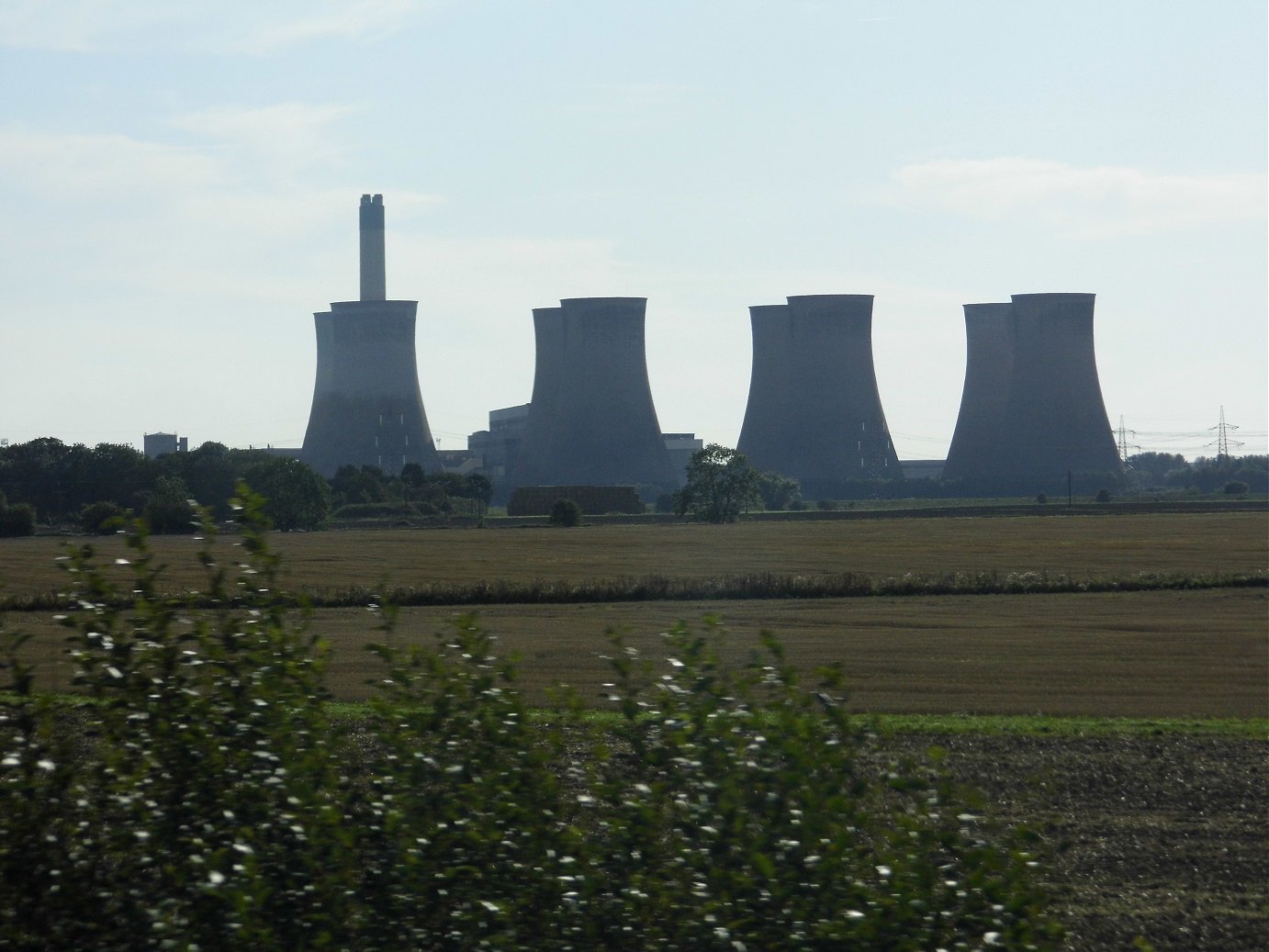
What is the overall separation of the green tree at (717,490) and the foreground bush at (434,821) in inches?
1489

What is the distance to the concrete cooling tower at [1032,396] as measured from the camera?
46.9m

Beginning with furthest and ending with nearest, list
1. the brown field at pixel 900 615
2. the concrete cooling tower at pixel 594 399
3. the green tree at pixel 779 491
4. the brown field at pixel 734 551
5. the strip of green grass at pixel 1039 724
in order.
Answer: the green tree at pixel 779 491, the concrete cooling tower at pixel 594 399, the brown field at pixel 734 551, the brown field at pixel 900 615, the strip of green grass at pixel 1039 724

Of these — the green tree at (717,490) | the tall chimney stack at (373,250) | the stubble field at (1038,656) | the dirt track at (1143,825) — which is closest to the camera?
the dirt track at (1143,825)

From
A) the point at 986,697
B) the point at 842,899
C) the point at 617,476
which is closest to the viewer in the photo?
the point at 842,899

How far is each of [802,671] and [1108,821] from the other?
15.3ft

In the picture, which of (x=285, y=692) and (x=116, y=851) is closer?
(x=116, y=851)

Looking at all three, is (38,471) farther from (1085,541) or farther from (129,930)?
(129,930)

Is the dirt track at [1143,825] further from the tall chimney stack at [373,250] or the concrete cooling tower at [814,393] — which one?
the tall chimney stack at [373,250]

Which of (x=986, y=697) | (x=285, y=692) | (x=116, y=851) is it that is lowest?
(x=986, y=697)

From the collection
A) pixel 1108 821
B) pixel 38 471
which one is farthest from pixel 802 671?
pixel 38 471

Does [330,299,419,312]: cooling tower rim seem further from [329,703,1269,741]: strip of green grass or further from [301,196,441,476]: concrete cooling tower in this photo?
[329,703,1269,741]: strip of green grass

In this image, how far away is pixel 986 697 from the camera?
9.06 metres

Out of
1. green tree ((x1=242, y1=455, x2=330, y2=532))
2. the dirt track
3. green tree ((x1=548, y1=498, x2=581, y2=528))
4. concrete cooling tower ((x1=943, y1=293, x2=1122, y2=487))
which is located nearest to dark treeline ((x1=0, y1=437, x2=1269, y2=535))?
green tree ((x1=242, y1=455, x2=330, y2=532))

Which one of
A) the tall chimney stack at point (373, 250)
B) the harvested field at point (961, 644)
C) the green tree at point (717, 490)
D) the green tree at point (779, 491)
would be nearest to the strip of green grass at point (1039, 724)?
the harvested field at point (961, 644)
